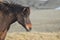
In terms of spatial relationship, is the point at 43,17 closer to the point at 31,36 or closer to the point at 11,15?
the point at 31,36

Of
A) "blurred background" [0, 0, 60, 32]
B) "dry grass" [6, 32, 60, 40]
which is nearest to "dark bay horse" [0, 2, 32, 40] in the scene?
"dry grass" [6, 32, 60, 40]

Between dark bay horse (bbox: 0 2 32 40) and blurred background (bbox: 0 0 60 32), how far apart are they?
1.67m

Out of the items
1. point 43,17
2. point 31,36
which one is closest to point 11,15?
point 31,36

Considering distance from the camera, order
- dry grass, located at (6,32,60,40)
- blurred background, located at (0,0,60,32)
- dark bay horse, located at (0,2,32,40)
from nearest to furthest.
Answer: dark bay horse, located at (0,2,32,40) < dry grass, located at (6,32,60,40) < blurred background, located at (0,0,60,32)

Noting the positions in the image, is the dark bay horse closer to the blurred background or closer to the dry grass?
the dry grass

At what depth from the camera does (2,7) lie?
265 centimetres

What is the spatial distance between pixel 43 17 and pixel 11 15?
326 centimetres

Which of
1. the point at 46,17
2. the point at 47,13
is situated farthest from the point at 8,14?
the point at 47,13

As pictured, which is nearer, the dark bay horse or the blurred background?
the dark bay horse

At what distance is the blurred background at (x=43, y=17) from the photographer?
15.6 ft

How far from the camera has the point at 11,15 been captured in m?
2.65

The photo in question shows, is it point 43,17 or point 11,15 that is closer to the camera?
point 11,15

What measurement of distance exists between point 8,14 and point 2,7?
103 mm

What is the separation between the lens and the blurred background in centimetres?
476
